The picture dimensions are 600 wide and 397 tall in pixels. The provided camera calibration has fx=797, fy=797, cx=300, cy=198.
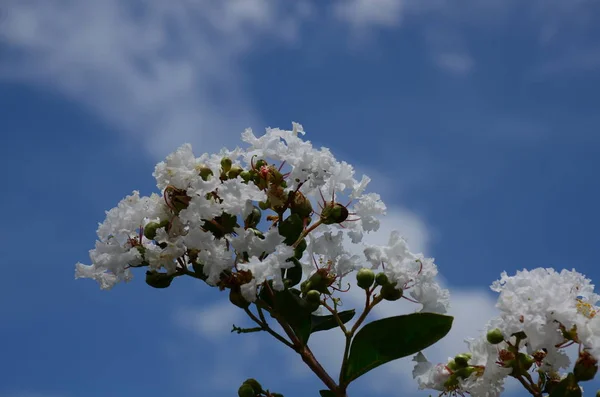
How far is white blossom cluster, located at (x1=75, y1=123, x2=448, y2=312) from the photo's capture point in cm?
257

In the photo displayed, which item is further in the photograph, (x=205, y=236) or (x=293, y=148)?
(x=293, y=148)

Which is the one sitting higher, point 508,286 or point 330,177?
point 330,177

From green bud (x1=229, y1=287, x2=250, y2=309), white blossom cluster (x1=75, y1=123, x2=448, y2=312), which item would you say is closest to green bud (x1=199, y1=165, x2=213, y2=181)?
white blossom cluster (x1=75, y1=123, x2=448, y2=312)

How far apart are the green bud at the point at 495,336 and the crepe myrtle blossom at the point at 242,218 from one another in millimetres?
279

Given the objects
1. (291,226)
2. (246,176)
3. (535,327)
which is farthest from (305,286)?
(535,327)

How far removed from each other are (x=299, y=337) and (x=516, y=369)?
707 millimetres

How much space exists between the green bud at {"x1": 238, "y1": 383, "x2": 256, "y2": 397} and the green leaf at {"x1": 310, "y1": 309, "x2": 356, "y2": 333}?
0.96 ft

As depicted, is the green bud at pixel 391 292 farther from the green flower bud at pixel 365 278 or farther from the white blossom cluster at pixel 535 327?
the white blossom cluster at pixel 535 327

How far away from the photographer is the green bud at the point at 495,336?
2502 mm

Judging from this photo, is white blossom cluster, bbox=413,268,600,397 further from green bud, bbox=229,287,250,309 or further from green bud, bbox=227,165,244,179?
green bud, bbox=227,165,244,179

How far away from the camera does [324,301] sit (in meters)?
2.75

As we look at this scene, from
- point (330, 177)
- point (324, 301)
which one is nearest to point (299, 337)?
point (324, 301)

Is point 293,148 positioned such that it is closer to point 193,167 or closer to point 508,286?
point 193,167

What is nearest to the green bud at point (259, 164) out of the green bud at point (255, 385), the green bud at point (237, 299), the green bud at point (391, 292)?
the green bud at point (237, 299)
